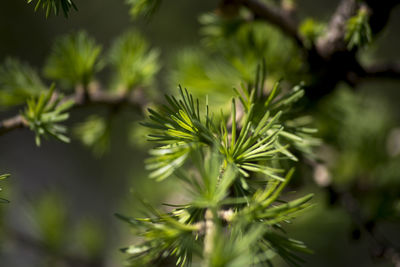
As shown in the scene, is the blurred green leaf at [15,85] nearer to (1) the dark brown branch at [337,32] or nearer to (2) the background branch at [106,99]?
(2) the background branch at [106,99]

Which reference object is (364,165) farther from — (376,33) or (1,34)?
(1,34)

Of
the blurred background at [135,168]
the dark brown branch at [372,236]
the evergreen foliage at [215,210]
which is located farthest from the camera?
the blurred background at [135,168]

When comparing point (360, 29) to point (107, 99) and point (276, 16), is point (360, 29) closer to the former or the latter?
point (276, 16)

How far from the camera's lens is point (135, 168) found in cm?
80

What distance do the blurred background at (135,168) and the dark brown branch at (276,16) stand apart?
4 centimetres

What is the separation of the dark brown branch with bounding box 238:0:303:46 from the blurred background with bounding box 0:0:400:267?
0.04m

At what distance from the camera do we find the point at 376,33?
248mm

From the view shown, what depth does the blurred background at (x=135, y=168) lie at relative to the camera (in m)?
0.38

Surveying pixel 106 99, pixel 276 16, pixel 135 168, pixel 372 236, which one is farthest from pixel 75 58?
pixel 135 168

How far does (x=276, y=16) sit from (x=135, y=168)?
23.4 inches

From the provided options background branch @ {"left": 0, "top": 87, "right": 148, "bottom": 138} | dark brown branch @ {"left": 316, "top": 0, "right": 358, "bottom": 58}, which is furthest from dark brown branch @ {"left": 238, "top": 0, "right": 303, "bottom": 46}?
background branch @ {"left": 0, "top": 87, "right": 148, "bottom": 138}

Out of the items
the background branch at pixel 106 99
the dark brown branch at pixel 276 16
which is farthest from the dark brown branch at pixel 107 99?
the dark brown branch at pixel 276 16

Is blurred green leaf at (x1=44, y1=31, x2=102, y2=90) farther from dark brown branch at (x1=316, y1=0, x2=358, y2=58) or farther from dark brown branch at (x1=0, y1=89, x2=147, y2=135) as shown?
dark brown branch at (x1=316, y1=0, x2=358, y2=58)

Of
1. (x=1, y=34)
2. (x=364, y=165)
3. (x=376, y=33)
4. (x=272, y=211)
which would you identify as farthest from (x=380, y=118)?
(x=1, y=34)
